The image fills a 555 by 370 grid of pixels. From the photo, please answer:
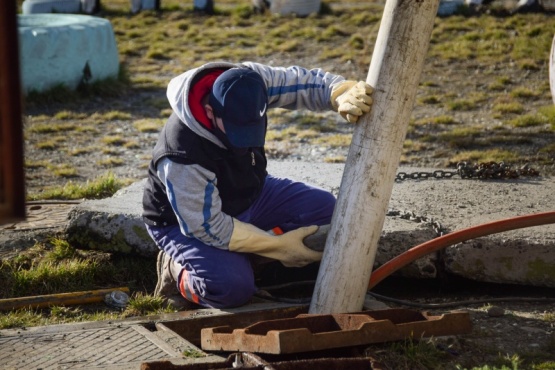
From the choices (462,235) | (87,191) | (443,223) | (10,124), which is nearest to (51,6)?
(87,191)

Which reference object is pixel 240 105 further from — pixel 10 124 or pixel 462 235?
pixel 10 124

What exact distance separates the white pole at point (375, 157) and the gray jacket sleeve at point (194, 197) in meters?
0.55

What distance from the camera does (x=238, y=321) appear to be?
13.8 feet

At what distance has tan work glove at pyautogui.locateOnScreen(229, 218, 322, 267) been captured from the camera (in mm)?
4320

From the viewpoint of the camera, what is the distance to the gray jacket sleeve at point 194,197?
4.16 m

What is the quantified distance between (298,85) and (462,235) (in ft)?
3.66

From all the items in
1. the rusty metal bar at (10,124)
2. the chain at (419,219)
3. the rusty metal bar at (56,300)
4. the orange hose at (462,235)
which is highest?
the rusty metal bar at (10,124)

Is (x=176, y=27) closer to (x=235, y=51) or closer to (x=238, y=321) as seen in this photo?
(x=235, y=51)

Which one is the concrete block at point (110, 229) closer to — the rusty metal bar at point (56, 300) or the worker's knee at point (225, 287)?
the rusty metal bar at point (56, 300)

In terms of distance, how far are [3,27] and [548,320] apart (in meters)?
2.98

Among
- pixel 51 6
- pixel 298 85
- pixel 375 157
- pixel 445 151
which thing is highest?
pixel 298 85

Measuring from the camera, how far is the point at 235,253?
442 cm

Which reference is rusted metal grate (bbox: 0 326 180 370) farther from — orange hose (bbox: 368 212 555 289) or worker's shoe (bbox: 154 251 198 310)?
orange hose (bbox: 368 212 555 289)

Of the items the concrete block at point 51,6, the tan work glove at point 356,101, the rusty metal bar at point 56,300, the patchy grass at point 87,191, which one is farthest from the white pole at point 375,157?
the concrete block at point 51,6
